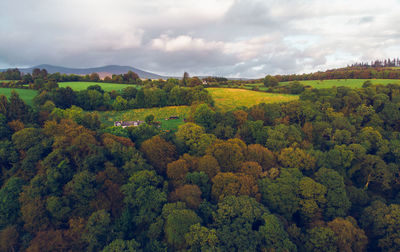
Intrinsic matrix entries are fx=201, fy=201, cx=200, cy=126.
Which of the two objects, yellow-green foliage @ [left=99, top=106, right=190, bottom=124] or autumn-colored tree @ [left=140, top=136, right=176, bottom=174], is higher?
yellow-green foliage @ [left=99, top=106, right=190, bottom=124]

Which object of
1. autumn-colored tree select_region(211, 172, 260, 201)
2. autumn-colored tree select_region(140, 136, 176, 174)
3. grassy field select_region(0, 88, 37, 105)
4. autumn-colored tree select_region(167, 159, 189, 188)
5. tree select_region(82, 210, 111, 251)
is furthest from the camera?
grassy field select_region(0, 88, 37, 105)

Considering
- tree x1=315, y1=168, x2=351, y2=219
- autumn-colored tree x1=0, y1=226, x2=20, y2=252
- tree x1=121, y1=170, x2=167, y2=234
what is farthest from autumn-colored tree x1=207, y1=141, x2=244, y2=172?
autumn-colored tree x1=0, y1=226, x2=20, y2=252

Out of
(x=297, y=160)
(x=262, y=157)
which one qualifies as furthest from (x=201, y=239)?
(x=297, y=160)

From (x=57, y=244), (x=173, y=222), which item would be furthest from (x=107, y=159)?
(x=173, y=222)

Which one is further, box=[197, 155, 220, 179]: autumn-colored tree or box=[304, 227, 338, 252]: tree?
box=[197, 155, 220, 179]: autumn-colored tree

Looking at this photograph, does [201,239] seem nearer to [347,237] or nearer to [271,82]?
[347,237]

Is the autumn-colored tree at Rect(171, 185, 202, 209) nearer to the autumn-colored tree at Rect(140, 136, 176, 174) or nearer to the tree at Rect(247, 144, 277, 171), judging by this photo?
the autumn-colored tree at Rect(140, 136, 176, 174)

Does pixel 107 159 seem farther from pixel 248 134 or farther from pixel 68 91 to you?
pixel 68 91
